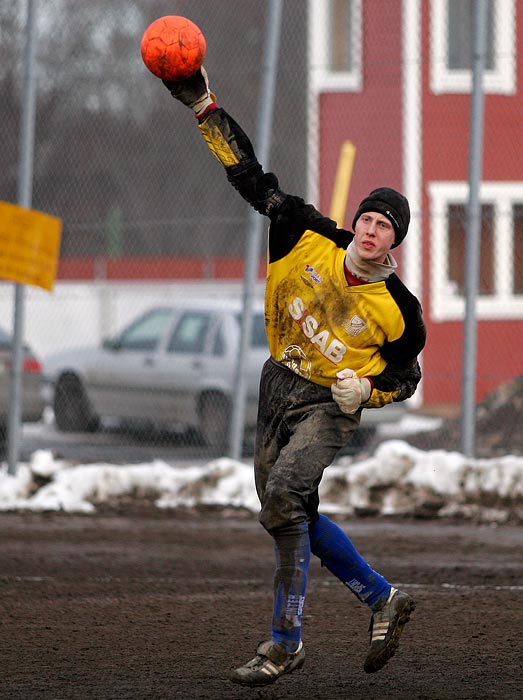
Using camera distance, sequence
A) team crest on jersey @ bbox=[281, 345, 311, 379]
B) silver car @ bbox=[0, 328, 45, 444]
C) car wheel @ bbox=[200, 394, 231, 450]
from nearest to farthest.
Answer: team crest on jersey @ bbox=[281, 345, 311, 379]
car wheel @ bbox=[200, 394, 231, 450]
silver car @ bbox=[0, 328, 45, 444]

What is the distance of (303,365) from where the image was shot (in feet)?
18.7

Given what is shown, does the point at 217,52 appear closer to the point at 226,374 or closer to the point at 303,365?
the point at 226,374

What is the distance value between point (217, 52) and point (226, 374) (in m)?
3.78

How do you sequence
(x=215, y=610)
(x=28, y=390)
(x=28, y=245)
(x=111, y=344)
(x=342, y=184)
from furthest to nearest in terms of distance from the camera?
1. (x=111, y=344)
2. (x=28, y=390)
3. (x=342, y=184)
4. (x=28, y=245)
5. (x=215, y=610)

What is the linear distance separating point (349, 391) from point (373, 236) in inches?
23.7

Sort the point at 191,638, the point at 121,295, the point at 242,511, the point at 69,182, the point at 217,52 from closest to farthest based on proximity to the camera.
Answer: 1. the point at 191,638
2. the point at 242,511
3. the point at 217,52
4. the point at 121,295
5. the point at 69,182

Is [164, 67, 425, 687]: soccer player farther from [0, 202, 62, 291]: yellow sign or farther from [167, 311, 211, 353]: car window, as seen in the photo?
[167, 311, 211, 353]: car window

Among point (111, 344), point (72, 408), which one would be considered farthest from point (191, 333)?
point (72, 408)

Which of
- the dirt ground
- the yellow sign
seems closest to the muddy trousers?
the dirt ground

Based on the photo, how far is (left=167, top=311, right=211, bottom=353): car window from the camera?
46.6 ft

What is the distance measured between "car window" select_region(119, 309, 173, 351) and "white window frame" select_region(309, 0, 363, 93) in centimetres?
286

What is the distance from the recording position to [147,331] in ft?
48.6

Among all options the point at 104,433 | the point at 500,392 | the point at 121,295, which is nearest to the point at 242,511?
the point at 104,433

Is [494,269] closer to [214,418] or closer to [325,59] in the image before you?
[325,59]
